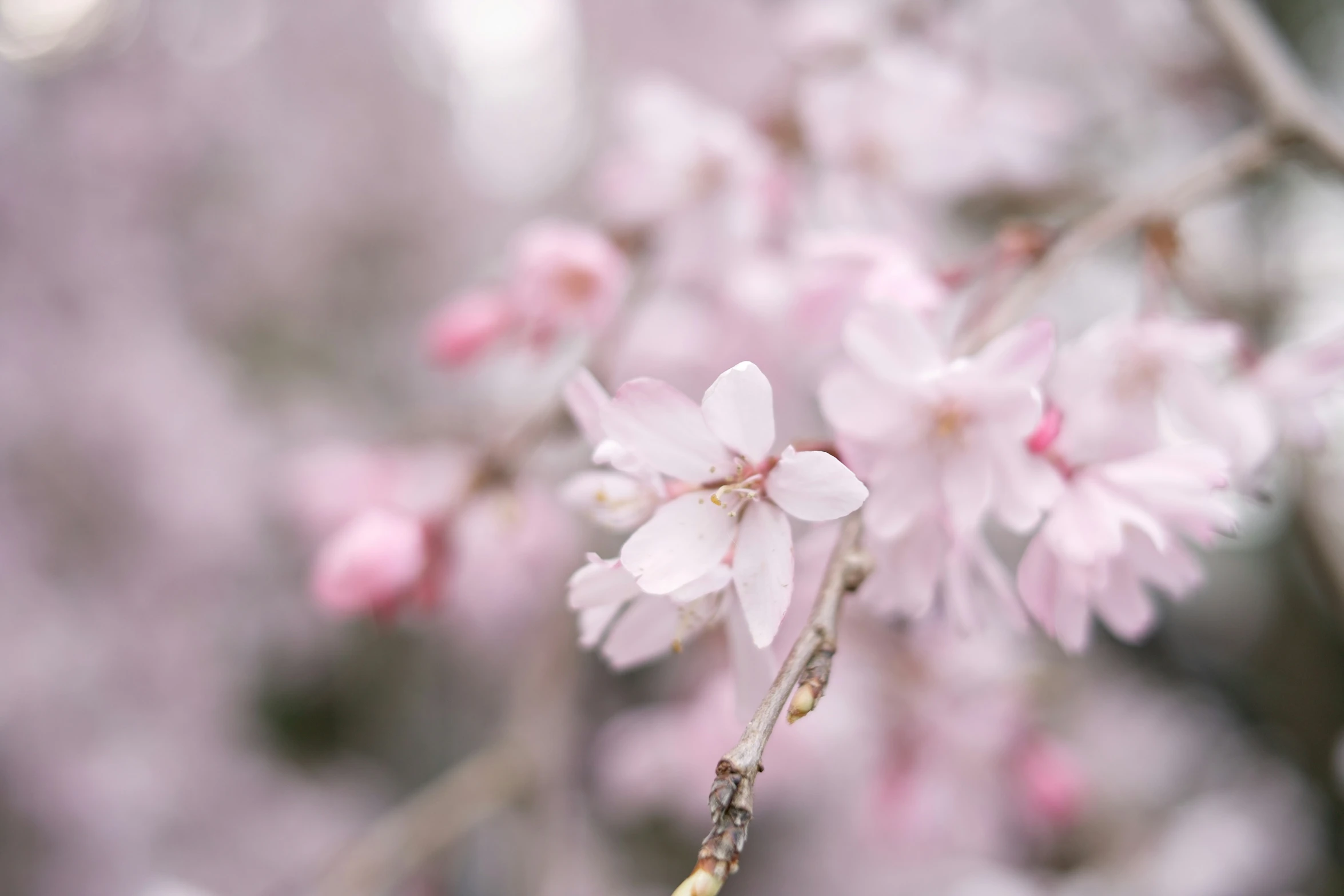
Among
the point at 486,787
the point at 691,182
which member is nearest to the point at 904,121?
the point at 691,182

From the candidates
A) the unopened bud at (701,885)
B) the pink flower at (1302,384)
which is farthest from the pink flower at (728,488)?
the pink flower at (1302,384)

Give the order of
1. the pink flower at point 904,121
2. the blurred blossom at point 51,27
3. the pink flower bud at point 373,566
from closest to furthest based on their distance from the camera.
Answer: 1. the pink flower bud at point 373,566
2. the pink flower at point 904,121
3. the blurred blossom at point 51,27

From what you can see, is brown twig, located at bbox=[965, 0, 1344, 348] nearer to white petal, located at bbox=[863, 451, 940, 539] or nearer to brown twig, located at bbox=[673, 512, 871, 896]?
white petal, located at bbox=[863, 451, 940, 539]

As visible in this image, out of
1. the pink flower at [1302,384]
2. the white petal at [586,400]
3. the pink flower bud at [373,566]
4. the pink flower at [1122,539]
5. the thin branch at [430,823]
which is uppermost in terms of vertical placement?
the pink flower bud at [373,566]

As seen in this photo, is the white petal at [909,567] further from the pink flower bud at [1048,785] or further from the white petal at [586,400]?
the pink flower bud at [1048,785]

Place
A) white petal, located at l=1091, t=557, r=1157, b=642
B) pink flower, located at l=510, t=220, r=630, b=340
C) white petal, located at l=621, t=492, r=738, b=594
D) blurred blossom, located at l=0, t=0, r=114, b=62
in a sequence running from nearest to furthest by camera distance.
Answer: white petal, located at l=621, t=492, r=738, b=594 < white petal, located at l=1091, t=557, r=1157, b=642 < pink flower, located at l=510, t=220, r=630, b=340 < blurred blossom, located at l=0, t=0, r=114, b=62

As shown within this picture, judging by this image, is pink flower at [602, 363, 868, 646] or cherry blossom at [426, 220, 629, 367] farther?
cherry blossom at [426, 220, 629, 367]

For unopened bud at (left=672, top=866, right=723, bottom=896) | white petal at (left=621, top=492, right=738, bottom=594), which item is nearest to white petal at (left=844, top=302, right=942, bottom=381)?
white petal at (left=621, top=492, right=738, bottom=594)
